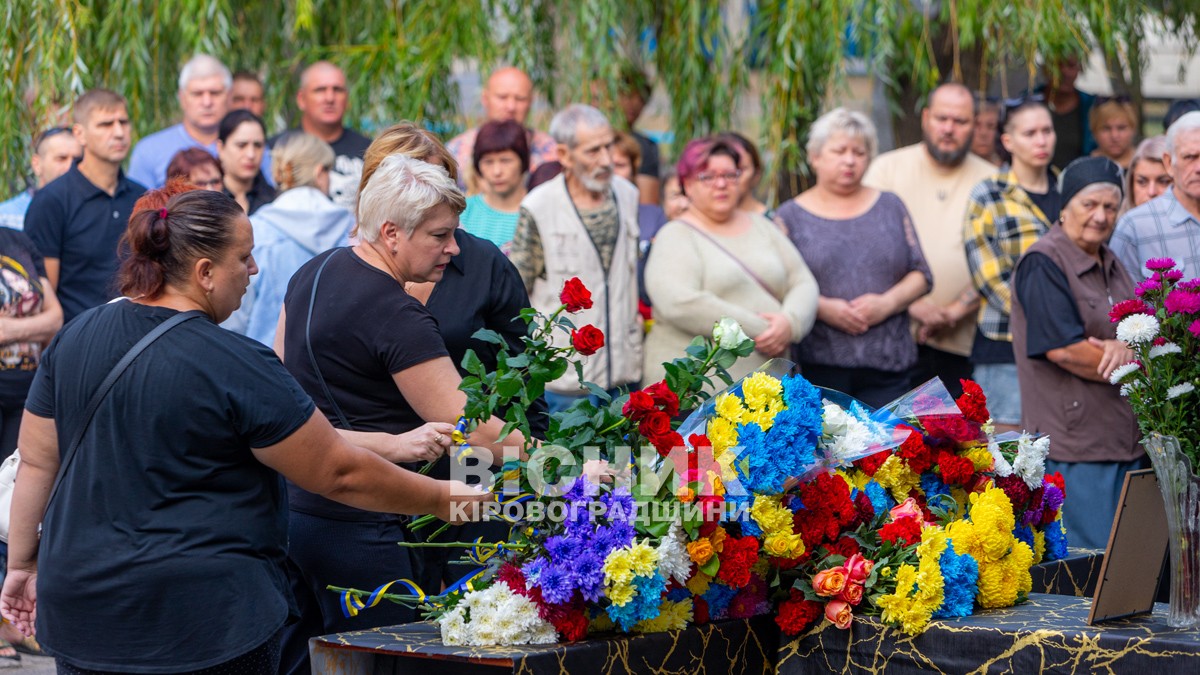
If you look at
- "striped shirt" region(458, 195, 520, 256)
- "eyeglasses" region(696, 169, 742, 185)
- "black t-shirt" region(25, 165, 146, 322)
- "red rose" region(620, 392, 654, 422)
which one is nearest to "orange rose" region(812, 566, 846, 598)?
"red rose" region(620, 392, 654, 422)

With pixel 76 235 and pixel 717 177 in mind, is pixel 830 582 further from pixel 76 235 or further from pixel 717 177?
pixel 76 235

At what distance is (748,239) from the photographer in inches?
236

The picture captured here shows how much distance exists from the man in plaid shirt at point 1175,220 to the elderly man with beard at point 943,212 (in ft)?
4.07

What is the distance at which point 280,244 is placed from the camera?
225 inches

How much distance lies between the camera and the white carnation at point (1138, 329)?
3.02 m

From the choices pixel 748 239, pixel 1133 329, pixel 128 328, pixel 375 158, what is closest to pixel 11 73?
pixel 748 239

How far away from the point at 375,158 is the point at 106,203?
9.88 ft

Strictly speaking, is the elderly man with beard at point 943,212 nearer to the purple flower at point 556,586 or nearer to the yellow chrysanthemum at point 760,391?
the yellow chrysanthemum at point 760,391

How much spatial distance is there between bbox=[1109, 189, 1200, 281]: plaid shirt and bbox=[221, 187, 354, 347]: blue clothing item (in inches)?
114

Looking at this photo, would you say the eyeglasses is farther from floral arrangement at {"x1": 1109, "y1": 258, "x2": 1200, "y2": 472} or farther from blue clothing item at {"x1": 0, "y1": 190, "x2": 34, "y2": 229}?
floral arrangement at {"x1": 1109, "y1": 258, "x2": 1200, "y2": 472}

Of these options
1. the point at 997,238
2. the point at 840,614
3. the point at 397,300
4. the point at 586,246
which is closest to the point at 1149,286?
the point at 840,614

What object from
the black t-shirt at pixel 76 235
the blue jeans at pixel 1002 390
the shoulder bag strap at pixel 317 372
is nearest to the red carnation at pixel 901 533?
the shoulder bag strap at pixel 317 372

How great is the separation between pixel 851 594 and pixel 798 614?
0.13 metres

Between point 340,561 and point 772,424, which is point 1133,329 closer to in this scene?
point 772,424
